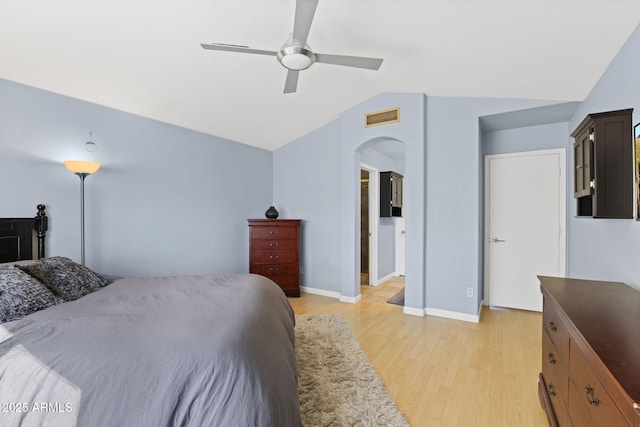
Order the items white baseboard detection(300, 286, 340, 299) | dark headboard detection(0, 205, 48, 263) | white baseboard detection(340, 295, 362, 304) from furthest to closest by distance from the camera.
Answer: white baseboard detection(300, 286, 340, 299), white baseboard detection(340, 295, 362, 304), dark headboard detection(0, 205, 48, 263)

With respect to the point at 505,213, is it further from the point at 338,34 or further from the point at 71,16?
the point at 71,16

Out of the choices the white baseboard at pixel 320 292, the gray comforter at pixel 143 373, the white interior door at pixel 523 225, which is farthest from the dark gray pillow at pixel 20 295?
the white interior door at pixel 523 225

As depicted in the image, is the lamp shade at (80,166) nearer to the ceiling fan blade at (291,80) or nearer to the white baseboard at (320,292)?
the ceiling fan blade at (291,80)

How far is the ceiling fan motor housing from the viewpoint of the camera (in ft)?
6.54

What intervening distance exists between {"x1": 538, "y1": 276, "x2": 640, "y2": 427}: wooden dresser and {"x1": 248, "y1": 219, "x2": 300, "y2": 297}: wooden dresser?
3.12m

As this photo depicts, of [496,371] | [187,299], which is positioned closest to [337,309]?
[496,371]

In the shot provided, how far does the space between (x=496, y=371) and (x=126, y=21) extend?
3.79 m

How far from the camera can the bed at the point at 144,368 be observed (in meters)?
1.17

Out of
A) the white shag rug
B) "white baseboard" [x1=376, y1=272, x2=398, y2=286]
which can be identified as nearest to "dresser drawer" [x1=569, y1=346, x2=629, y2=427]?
the white shag rug

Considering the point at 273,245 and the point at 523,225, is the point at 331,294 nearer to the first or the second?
the point at 273,245

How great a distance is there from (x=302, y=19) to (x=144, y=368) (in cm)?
193

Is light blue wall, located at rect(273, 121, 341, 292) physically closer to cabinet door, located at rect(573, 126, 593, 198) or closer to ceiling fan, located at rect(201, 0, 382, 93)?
ceiling fan, located at rect(201, 0, 382, 93)

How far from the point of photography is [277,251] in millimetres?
4430

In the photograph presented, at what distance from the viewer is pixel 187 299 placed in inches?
77.2
